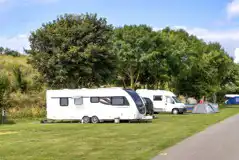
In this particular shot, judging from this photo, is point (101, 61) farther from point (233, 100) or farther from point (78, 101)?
point (233, 100)

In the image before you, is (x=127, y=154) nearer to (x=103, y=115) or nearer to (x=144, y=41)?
(x=103, y=115)

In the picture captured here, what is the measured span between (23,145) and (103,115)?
15.4 meters

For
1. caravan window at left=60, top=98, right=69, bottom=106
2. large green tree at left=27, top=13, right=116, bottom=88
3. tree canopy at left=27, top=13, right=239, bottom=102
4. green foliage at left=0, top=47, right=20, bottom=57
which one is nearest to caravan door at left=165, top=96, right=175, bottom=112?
tree canopy at left=27, top=13, right=239, bottom=102

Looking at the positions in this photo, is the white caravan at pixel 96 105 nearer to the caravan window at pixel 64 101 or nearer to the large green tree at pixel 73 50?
the caravan window at pixel 64 101

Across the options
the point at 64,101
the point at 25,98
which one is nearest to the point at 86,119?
the point at 64,101

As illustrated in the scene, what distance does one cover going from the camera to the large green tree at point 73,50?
36469mm

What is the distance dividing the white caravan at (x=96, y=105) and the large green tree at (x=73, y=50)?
435cm

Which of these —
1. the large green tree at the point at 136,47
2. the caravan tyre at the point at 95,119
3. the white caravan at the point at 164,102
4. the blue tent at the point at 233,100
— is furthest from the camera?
the blue tent at the point at 233,100

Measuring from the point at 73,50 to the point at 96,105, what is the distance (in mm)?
6094

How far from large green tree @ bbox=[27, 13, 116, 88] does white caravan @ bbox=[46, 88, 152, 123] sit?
14.3 ft

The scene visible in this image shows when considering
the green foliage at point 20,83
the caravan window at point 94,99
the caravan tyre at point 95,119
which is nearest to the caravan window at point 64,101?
the caravan window at point 94,99

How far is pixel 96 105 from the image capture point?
104ft

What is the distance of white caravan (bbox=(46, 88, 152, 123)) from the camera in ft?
102

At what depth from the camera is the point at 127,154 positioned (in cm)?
1372
